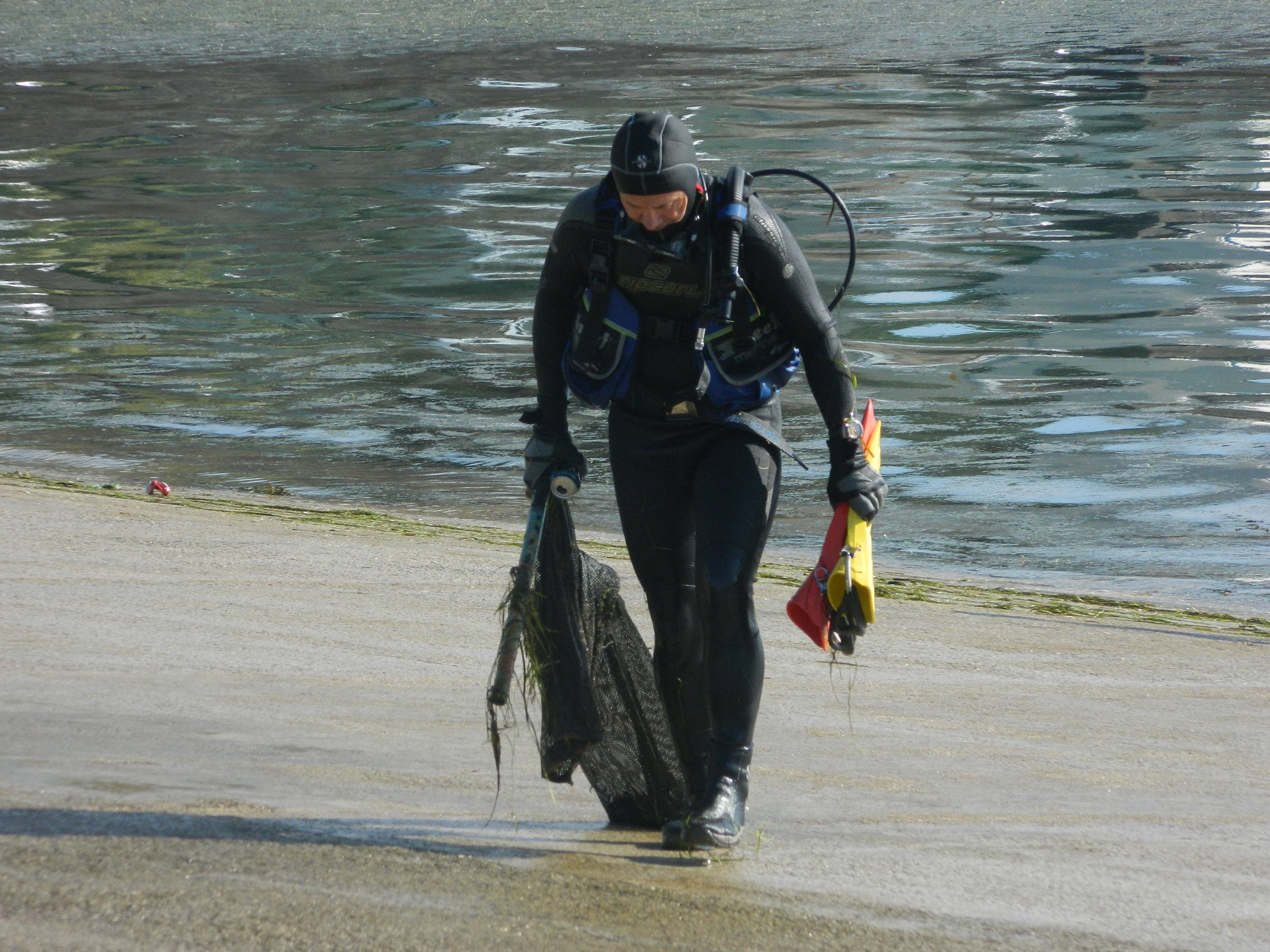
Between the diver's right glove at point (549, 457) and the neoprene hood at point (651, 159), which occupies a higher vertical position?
the neoprene hood at point (651, 159)

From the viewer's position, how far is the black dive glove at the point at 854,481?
13.7 ft

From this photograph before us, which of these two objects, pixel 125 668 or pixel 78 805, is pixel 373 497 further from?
pixel 78 805

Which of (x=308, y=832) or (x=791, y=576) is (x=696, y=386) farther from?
(x=791, y=576)

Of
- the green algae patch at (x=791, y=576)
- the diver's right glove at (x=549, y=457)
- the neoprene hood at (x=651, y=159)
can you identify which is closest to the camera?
the neoprene hood at (x=651, y=159)

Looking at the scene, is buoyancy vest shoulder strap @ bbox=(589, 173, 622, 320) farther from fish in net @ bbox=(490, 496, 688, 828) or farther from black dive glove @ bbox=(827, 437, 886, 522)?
black dive glove @ bbox=(827, 437, 886, 522)


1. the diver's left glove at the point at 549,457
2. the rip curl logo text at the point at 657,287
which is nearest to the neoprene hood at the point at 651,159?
the rip curl logo text at the point at 657,287

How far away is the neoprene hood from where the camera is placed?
393 cm

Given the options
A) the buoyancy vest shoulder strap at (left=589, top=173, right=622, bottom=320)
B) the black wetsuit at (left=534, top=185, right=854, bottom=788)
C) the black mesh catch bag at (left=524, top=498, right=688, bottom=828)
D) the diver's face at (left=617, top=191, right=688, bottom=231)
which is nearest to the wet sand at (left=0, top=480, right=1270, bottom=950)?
the black mesh catch bag at (left=524, top=498, right=688, bottom=828)

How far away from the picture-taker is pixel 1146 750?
5.30m

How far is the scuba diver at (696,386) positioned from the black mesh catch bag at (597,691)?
5.4 inches

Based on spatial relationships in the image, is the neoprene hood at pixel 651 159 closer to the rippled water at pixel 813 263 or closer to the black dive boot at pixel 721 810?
the black dive boot at pixel 721 810

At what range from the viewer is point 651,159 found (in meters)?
3.93

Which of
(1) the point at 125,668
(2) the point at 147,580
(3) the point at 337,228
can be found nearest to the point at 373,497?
(2) the point at 147,580

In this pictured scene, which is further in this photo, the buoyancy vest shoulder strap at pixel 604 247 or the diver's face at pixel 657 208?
the buoyancy vest shoulder strap at pixel 604 247
